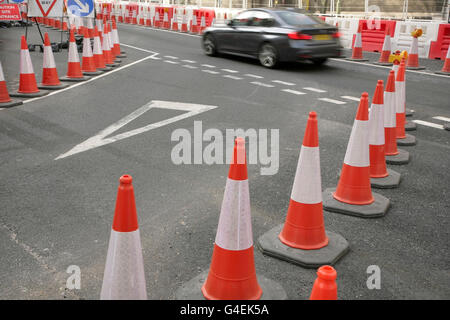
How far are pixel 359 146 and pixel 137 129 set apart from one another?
Result: 3.60 metres

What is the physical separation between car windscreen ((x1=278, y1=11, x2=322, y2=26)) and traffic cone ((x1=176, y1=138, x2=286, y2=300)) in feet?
35.0

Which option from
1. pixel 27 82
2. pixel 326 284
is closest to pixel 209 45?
pixel 27 82

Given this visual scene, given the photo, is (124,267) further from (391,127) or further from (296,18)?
(296,18)

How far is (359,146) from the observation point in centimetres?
423

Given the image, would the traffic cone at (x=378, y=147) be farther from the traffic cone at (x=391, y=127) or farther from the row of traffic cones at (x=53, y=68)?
the row of traffic cones at (x=53, y=68)

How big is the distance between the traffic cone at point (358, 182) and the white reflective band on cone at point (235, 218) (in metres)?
1.73

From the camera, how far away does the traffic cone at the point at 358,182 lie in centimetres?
419

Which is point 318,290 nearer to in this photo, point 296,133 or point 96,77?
point 296,133

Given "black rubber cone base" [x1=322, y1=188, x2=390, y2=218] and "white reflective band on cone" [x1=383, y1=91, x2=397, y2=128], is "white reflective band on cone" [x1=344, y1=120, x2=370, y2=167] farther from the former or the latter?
"white reflective band on cone" [x1=383, y1=91, x2=397, y2=128]

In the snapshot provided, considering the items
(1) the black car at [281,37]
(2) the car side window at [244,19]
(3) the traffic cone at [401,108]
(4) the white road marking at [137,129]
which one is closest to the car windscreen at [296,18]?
(1) the black car at [281,37]

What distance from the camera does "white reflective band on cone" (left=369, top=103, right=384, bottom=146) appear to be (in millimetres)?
4625

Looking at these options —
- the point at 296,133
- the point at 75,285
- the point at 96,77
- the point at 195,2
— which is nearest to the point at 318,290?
the point at 75,285

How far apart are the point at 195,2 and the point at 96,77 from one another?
2092 cm
